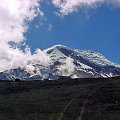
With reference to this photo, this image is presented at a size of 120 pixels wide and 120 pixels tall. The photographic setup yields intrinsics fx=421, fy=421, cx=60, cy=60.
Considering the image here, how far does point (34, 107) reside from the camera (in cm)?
7938

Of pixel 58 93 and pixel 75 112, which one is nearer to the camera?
pixel 75 112

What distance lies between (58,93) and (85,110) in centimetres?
3218

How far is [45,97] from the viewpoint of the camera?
97.5m

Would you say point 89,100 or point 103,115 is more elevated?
point 89,100

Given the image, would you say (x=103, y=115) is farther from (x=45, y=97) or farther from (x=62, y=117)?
(x=45, y=97)

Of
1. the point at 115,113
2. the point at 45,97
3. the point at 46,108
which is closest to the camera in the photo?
the point at 115,113

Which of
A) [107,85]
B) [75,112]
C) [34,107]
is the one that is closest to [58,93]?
[107,85]

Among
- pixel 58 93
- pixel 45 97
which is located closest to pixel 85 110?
pixel 45 97

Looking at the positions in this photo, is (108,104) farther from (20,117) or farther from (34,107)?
(20,117)

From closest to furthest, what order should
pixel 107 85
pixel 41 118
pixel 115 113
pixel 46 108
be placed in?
pixel 41 118, pixel 115 113, pixel 46 108, pixel 107 85

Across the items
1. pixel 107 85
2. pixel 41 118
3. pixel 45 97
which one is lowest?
pixel 41 118

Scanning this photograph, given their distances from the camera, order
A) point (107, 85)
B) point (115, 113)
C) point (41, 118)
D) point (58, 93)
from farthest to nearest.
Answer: point (107, 85), point (58, 93), point (115, 113), point (41, 118)

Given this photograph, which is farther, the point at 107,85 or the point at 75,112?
the point at 107,85

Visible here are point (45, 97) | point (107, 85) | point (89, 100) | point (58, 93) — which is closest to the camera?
point (89, 100)
